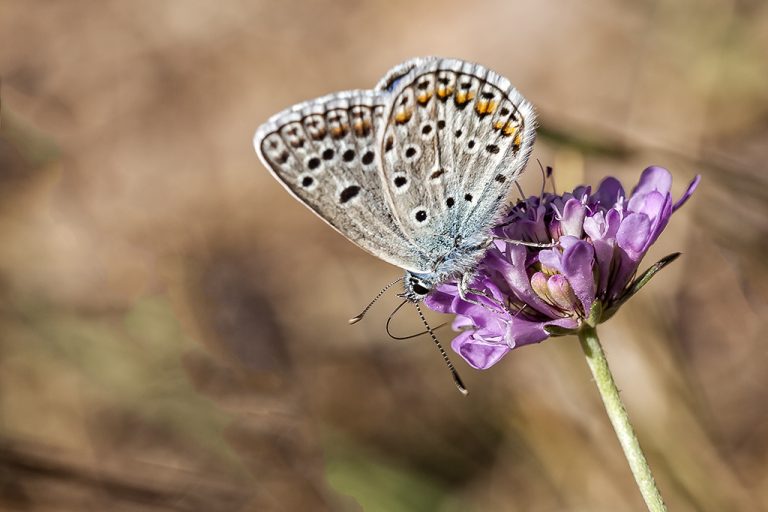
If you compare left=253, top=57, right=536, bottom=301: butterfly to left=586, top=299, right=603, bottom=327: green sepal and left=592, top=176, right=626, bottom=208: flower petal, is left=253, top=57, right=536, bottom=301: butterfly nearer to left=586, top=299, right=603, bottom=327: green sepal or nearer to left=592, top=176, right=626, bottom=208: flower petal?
left=592, top=176, right=626, bottom=208: flower petal

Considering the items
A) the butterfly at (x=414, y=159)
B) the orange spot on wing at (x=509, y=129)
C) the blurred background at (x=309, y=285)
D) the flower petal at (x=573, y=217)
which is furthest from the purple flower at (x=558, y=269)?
the blurred background at (x=309, y=285)

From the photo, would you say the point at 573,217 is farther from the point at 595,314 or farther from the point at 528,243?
the point at 595,314

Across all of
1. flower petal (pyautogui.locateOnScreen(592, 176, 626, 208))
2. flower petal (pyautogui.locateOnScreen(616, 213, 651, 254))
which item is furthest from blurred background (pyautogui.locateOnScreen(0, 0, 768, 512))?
flower petal (pyautogui.locateOnScreen(616, 213, 651, 254))

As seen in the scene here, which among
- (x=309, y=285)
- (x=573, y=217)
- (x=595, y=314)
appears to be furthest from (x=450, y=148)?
(x=309, y=285)

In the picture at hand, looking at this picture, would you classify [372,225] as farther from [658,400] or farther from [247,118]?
[247,118]

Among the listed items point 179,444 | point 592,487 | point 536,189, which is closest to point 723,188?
point 592,487

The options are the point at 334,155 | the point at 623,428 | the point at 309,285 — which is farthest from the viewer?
the point at 309,285

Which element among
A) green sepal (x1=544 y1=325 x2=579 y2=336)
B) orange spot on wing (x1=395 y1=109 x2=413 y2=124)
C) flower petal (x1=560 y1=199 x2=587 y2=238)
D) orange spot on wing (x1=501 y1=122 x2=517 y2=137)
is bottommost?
green sepal (x1=544 y1=325 x2=579 y2=336)
